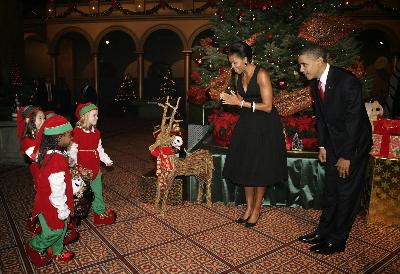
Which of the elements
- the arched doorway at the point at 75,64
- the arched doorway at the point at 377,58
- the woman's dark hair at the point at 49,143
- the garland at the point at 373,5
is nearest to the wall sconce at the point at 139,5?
the arched doorway at the point at 75,64

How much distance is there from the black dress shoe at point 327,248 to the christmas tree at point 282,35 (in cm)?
241

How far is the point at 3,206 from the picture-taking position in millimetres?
4461

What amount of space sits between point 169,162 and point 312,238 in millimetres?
1906

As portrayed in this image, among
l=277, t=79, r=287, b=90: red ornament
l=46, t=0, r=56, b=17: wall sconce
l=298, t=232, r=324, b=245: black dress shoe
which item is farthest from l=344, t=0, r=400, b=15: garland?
l=46, t=0, r=56, b=17: wall sconce

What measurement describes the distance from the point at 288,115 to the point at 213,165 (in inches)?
54.9

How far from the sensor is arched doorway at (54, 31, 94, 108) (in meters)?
21.7

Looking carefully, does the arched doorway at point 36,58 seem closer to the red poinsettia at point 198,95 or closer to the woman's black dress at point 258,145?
the red poinsettia at point 198,95

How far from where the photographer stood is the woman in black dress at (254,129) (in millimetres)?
3426

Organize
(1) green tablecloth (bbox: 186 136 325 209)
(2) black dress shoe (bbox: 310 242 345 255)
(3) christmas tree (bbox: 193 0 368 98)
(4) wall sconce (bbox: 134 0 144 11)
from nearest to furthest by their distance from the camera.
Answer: (2) black dress shoe (bbox: 310 242 345 255) → (1) green tablecloth (bbox: 186 136 325 209) → (3) christmas tree (bbox: 193 0 368 98) → (4) wall sconce (bbox: 134 0 144 11)

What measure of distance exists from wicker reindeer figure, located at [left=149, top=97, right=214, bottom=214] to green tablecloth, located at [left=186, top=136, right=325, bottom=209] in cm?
29

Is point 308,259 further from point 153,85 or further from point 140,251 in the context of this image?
point 153,85

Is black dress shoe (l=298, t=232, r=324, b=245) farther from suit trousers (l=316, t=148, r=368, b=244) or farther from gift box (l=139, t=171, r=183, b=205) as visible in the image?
gift box (l=139, t=171, r=183, b=205)

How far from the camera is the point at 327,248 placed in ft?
10.8

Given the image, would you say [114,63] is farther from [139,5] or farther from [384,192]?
[384,192]
